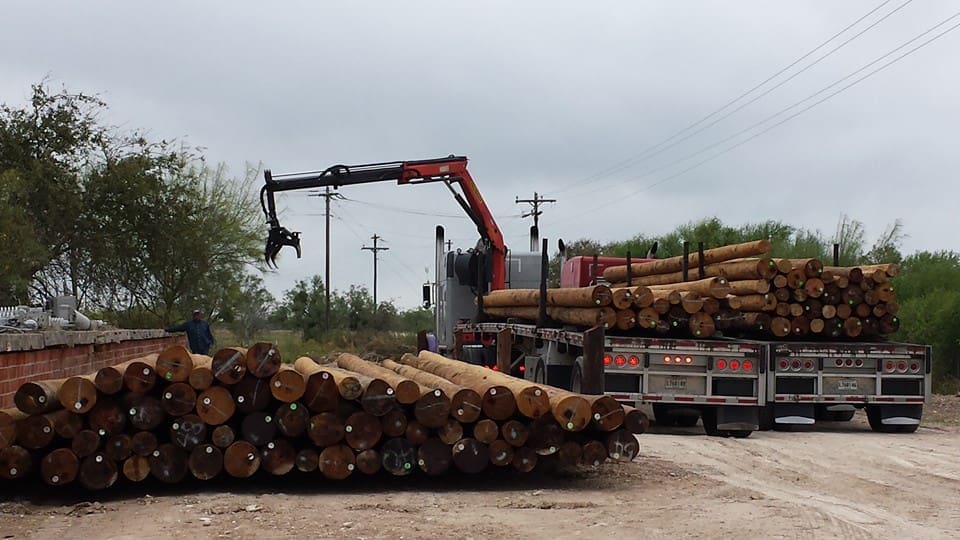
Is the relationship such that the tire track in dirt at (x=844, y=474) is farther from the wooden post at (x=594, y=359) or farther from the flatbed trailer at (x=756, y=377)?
the wooden post at (x=594, y=359)

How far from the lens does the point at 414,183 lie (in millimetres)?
21281

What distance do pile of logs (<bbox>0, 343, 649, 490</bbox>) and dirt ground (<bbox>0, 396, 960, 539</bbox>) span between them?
10.1 inches

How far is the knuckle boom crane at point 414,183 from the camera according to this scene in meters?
20.0

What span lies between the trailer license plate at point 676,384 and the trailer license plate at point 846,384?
7.20 ft

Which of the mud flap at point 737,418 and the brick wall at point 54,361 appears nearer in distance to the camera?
the brick wall at point 54,361

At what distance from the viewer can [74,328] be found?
16.2m

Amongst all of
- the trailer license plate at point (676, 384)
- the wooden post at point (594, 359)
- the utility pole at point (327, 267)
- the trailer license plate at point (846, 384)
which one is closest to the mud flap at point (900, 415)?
the trailer license plate at point (846, 384)

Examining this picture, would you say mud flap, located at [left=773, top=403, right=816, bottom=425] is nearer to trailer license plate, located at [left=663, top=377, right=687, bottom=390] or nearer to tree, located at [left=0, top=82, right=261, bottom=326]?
trailer license plate, located at [left=663, top=377, right=687, bottom=390]

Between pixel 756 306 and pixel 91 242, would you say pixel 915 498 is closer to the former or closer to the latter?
pixel 756 306

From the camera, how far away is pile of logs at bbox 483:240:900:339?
15469 mm

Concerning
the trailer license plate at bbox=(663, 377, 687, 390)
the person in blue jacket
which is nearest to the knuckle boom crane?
the person in blue jacket

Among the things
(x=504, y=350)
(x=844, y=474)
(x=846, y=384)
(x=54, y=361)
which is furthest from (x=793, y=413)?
(x=54, y=361)

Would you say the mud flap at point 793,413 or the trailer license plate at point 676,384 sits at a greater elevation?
the trailer license plate at point 676,384

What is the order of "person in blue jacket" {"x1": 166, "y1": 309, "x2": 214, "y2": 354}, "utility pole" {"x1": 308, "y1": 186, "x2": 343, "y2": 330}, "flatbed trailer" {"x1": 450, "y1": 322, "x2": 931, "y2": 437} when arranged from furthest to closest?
"utility pole" {"x1": 308, "y1": 186, "x2": 343, "y2": 330}
"person in blue jacket" {"x1": 166, "y1": 309, "x2": 214, "y2": 354}
"flatbed trailer" {"x1": 450, "y1": 322, "x2": 931, "y2": 437}
